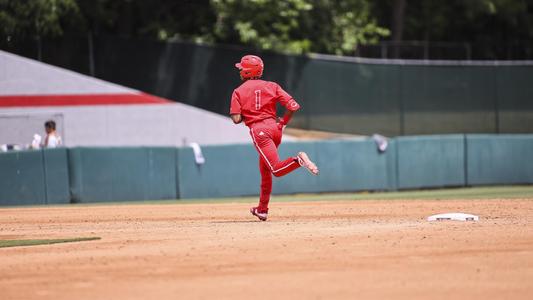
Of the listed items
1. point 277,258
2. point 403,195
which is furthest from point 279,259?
point 403,195

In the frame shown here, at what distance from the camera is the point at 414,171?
24781mm

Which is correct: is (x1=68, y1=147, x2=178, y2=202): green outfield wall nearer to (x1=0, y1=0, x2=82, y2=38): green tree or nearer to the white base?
(x1=0, y1=0, x2=82, y2=38): green tree

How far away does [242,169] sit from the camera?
2370 centimetres

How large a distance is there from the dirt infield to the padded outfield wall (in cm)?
1294

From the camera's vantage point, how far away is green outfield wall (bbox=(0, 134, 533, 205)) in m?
22.1

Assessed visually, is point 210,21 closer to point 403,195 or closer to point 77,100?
point 77,100

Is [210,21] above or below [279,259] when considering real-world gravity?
above

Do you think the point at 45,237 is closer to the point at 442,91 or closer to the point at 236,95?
the point at 236,95

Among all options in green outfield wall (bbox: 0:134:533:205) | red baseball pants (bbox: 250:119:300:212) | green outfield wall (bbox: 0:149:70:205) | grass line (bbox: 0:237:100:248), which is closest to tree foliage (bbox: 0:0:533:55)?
green outfield wall (bbox: 0:134:533:205)

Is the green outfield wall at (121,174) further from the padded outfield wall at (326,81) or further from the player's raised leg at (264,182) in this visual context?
the player's raised leg at (264,182)

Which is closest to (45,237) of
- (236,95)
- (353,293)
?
(236,95)

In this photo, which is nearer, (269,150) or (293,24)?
(269,150)

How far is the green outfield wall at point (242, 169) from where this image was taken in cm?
2214

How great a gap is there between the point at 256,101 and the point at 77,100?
1513cm
